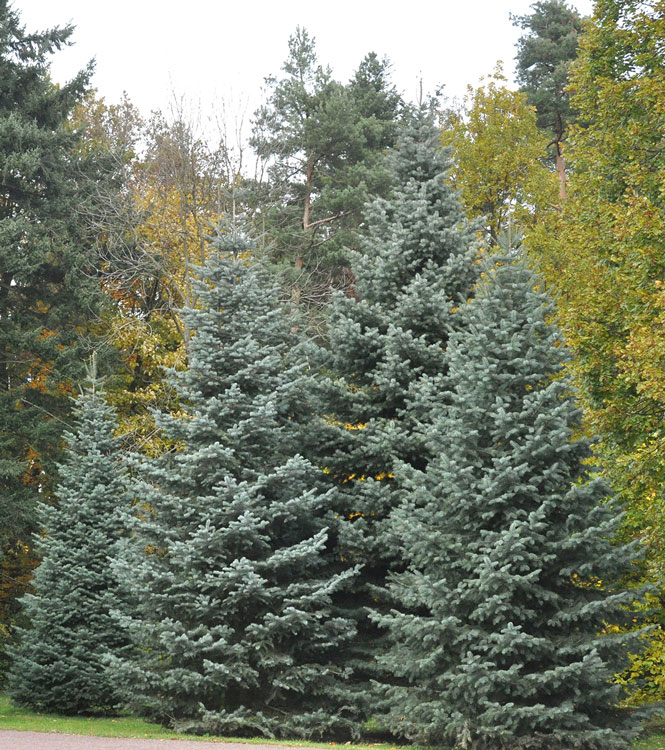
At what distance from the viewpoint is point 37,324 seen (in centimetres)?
2345

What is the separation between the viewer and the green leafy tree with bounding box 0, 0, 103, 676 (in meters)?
22.2

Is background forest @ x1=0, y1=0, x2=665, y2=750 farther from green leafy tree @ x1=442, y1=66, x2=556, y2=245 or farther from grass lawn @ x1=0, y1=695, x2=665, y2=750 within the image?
green leafy tree @ x1=442, y1=66, x2=556, y2=245

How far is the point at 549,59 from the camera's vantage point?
3206 centimetres

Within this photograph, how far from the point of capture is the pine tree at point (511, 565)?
1054cm

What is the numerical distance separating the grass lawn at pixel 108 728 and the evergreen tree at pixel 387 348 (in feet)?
6.39

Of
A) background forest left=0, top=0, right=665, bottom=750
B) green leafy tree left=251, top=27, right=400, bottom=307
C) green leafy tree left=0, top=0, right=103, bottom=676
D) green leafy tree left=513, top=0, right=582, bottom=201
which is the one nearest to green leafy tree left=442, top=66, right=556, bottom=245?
green leafy tree left=251, top=27, right=400, bottom=307

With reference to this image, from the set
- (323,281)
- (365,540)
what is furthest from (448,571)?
(323,281)

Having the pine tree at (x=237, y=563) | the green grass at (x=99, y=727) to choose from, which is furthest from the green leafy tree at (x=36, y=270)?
the pine tree at (x=237, y=563)

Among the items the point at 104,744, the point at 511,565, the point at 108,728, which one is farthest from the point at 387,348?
the point at 108,728

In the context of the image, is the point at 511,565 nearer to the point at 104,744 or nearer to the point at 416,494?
the point at 416,494

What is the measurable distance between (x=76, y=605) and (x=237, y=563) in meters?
5.83

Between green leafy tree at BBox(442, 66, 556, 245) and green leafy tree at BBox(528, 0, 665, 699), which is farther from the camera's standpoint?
green leafy tree at BBox(442, 66, 556, 245)

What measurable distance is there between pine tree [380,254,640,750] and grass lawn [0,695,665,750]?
5.05ft

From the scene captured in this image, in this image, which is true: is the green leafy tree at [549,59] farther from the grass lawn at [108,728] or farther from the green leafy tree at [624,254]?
the grass lawn at [108,728]
